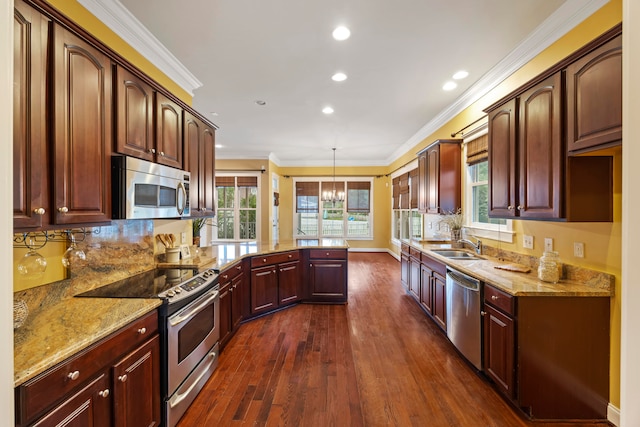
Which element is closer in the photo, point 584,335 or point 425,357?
point 584,335

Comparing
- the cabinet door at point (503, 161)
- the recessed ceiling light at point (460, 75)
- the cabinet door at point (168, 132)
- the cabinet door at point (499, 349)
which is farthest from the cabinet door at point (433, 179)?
the cabinet door at point (168, 132)

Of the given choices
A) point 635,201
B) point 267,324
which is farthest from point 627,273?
point 267,324

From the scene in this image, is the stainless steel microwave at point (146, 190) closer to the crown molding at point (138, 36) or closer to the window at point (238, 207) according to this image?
the crown molding at point (138, 36)

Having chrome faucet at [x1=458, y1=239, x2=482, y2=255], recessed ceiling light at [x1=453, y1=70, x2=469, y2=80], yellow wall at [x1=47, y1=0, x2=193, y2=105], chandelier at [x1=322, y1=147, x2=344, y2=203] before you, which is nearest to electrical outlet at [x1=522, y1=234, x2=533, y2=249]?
chrome faucet at [x1=458, y1=239, x2=482, y2=255]

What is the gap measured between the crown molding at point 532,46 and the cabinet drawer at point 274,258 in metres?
3.18

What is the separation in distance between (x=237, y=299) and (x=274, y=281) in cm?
68

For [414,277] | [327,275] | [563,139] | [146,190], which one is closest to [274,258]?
[327,275]

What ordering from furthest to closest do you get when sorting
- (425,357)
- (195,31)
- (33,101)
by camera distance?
(425,357) < (195,31) < (33,101)

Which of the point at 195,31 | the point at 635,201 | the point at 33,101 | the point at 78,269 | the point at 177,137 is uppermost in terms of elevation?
the point at 195,31

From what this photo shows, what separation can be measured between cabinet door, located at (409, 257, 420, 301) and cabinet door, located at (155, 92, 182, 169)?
334 centimetres

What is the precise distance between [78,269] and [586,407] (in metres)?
3.62

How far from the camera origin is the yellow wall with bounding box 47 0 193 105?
187 cm

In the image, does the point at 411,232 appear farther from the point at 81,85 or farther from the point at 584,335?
the point at 81,85

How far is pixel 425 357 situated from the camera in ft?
9.09
